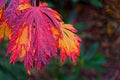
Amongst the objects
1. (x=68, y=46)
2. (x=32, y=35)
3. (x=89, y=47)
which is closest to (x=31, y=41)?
(x=32, y=35)

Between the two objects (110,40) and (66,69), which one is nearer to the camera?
(66,69)

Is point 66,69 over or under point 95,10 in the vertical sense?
under

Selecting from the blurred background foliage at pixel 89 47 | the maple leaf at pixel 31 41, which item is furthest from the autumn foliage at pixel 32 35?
the blurred background foliage at pixel 89 47

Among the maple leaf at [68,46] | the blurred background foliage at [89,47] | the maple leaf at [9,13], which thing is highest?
the maple leaf at [9,13]

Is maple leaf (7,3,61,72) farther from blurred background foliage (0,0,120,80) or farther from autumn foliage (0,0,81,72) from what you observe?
blurred background foliage (0,0,120,80)

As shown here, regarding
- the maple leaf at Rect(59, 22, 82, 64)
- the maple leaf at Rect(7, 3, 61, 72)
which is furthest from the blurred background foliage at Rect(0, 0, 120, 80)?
the maple leaf at Rect(7, 3, 61, 72)

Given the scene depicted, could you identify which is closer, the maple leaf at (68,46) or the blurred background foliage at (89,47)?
the maple leaf at (68,46)

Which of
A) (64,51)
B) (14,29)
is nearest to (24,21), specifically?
(14,29)

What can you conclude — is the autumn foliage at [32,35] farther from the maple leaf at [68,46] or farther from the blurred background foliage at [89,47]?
the blurred background foliage at [89,47]

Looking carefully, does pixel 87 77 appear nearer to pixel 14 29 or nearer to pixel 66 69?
pixel 66 69
